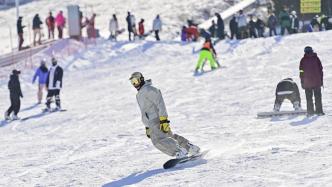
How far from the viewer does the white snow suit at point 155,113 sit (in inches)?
392

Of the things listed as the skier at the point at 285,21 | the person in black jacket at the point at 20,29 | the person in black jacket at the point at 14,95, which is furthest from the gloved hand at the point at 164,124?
the person in black jacket at the point at 20,29

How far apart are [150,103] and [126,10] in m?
33.4

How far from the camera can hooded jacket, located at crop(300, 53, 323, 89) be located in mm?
13359

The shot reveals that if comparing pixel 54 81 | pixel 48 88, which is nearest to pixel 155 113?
pixel 54 81

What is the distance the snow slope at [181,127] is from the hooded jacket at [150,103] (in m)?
0.73

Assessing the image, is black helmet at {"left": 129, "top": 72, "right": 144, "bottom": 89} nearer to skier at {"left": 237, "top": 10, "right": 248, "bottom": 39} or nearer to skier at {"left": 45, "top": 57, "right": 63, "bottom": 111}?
skier at {"left": 45, "top": 57, "right": 63, "bottom": 111}

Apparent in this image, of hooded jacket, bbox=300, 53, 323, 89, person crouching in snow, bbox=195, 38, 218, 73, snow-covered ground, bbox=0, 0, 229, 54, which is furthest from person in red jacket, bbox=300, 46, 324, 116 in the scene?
snow-covered ground, bbox=0, 0, 229, 54

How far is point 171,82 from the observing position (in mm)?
22641

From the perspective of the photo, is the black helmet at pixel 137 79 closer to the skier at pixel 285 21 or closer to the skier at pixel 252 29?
the skier at pixel 285 21

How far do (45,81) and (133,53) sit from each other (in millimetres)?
8721

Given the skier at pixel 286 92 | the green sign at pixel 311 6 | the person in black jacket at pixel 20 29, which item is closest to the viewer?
the skier at pixel 286 92

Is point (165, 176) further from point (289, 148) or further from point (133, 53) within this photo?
point (133, 53)

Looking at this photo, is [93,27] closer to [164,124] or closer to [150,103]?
[150,103]

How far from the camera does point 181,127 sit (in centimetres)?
1488
